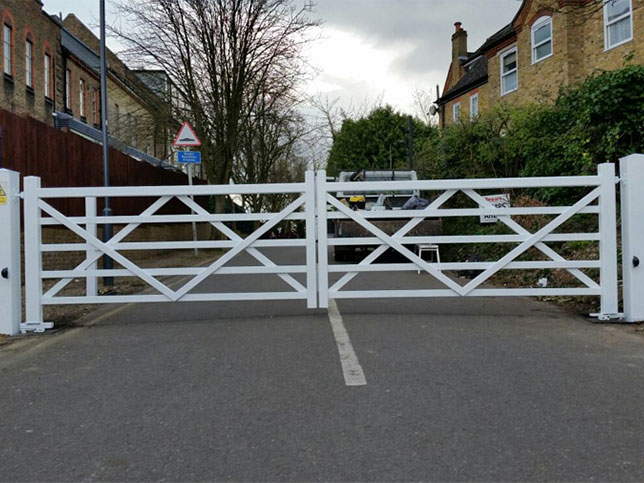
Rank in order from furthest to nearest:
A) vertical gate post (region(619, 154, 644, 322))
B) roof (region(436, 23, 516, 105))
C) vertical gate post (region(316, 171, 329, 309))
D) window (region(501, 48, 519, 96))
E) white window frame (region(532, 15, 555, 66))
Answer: roof (region(436, 23, 516, 105)), window (region(501, 48, 519, 96)), white window frame (region(532, 15, 555, 66)), vertical gate post (region(316, 171, 329, 309)), vertical gate post (region(619, 154, 644, 322))

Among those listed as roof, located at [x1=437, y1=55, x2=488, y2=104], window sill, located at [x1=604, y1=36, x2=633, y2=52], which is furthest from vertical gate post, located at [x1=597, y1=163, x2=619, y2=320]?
roof, located at [x1=437, y1=55, x2=488, y2=104]

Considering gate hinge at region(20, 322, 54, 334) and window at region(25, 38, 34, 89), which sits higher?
window at region(25, 38, 34, 89)

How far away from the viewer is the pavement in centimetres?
312

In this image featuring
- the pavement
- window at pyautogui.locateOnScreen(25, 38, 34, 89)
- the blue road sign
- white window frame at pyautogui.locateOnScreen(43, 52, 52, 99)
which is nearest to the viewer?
the pavement

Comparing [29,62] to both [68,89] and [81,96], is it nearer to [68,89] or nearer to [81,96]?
[68,89]

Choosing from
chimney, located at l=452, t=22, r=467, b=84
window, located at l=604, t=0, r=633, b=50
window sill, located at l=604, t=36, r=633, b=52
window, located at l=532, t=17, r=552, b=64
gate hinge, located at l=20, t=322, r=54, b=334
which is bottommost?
gate hinge, located at l=20, t=322, r=54, b=334

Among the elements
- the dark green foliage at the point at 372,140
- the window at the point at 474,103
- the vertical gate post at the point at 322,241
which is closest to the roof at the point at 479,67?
the window at the point at 474,103

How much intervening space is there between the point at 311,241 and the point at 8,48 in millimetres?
19651

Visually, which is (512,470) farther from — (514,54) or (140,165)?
(514,54)

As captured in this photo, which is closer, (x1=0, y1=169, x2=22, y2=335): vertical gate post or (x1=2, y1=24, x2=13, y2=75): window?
(x1=0, y1=169, x2=22, y2=335): vertical gate post

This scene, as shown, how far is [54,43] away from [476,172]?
19.5 m

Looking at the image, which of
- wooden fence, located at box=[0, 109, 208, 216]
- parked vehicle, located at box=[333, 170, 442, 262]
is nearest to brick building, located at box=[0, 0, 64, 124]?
wooden fence, located at box=[0, 109, 208, 216]

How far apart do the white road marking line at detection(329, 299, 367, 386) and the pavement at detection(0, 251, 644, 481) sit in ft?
0.17

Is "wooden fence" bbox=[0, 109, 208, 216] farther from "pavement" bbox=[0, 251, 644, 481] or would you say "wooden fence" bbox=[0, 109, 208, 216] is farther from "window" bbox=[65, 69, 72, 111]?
"window" bbox=[65, 69, 72, 111]
